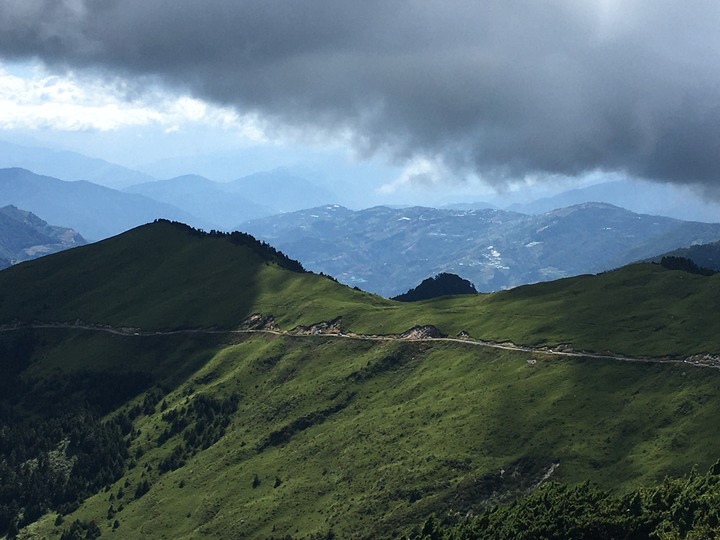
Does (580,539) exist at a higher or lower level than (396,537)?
higher

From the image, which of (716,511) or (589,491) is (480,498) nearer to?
(589,491)

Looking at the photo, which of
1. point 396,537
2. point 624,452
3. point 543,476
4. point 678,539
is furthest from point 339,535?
point 678,539

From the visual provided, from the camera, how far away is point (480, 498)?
198375mm

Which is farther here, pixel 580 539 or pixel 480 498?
pixel 480 498

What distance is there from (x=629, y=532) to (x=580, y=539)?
7.50m

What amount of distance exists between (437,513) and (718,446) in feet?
211

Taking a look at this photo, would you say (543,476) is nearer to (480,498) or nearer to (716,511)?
(480,498)

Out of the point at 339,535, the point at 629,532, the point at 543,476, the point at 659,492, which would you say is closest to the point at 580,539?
the point at 629,532

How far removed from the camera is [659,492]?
13712cm

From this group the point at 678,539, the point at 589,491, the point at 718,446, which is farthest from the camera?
the point at 718,446

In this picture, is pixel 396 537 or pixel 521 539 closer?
pixel 521 539

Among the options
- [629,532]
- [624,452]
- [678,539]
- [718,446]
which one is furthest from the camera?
[624,452]

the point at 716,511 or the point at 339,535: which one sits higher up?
the point at 716,511

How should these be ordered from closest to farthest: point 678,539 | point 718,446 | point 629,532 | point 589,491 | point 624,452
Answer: point 678,539
point 629,532
point 589,491
point 718,446
point 624,452
